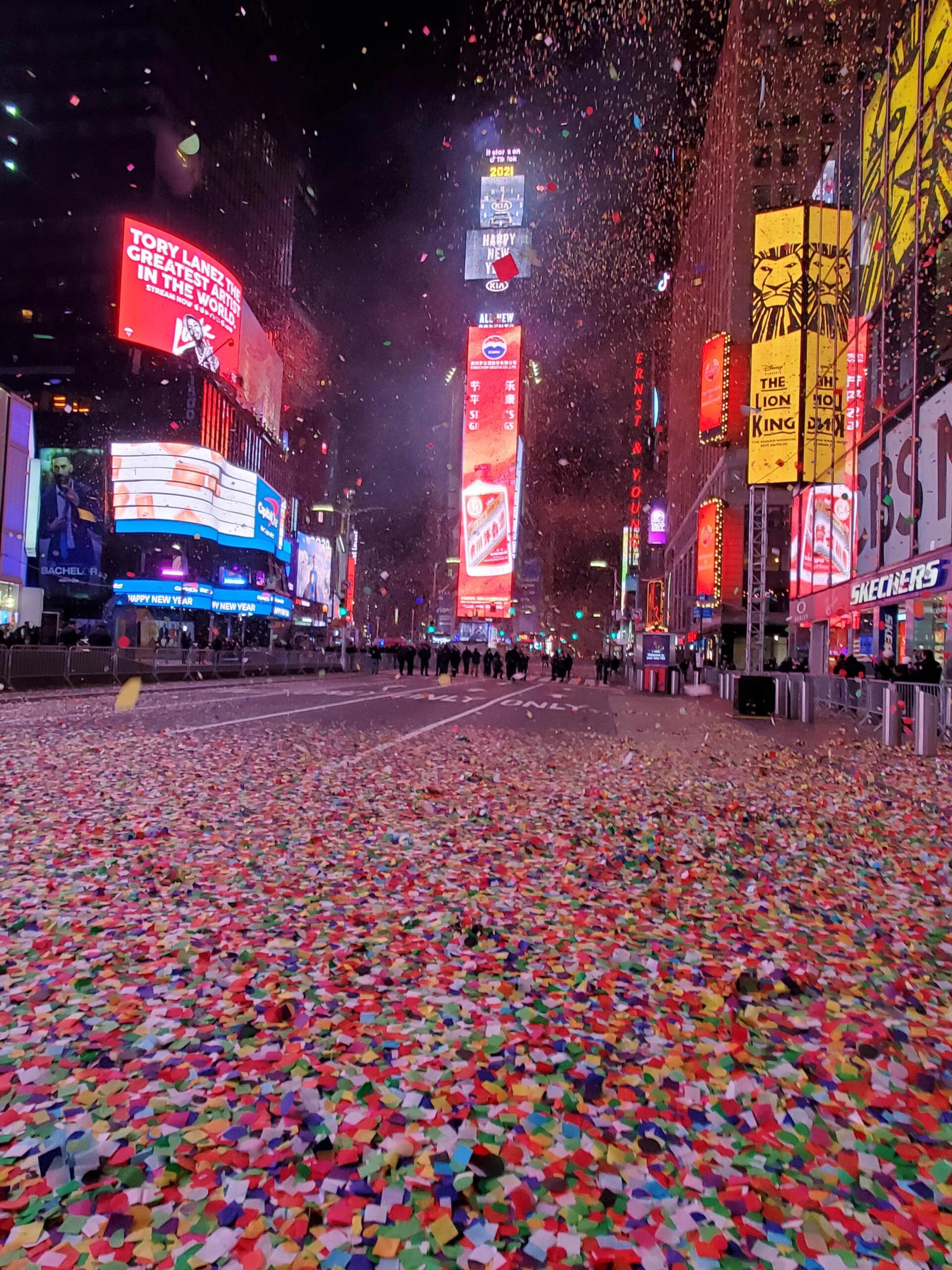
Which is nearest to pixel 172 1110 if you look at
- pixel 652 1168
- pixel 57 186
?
pixel 652 1168

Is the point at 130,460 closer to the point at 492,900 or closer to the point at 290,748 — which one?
the point at 290,748

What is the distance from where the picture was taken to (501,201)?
156m

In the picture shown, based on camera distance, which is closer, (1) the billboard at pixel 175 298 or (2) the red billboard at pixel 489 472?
(1) the billboard at pixel 175 298

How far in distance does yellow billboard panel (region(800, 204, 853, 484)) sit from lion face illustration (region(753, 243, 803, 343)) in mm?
659

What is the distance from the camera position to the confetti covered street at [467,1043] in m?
1.81

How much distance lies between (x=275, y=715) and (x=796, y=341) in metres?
32.7

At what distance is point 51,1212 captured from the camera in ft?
5.91

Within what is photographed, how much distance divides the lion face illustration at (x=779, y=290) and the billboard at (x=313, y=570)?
60967 mm

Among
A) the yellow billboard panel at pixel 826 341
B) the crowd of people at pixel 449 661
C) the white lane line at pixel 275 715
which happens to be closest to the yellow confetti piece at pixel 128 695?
the white lane line at pixel 275 715

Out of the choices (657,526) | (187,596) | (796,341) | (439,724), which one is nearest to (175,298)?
(187,596)

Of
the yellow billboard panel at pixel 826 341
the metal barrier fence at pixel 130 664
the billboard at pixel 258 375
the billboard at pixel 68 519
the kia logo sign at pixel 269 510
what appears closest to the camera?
the metal barrier fence at pixel 130 664

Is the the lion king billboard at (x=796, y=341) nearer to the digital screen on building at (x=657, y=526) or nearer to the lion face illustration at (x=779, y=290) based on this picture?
the lion face illustration at (x=779, y=290)

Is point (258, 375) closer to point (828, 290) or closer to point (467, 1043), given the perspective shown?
point (828, 290)

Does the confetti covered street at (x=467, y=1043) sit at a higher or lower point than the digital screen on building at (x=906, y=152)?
lower
